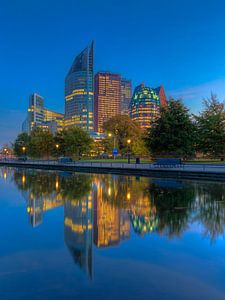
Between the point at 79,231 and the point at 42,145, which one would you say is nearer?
the point at 79,231

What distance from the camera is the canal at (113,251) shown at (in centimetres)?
459

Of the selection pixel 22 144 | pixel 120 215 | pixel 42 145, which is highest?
pixel 22 144

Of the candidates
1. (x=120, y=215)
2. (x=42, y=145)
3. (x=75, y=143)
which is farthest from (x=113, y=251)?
(x=42, y=145)

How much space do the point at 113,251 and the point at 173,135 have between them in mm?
36683

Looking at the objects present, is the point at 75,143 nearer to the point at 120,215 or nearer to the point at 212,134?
the point at 212,134

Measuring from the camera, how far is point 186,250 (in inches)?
254

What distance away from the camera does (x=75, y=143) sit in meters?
68.8

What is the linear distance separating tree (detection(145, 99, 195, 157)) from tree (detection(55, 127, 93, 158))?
2881cm

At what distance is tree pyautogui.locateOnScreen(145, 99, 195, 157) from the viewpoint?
136ft

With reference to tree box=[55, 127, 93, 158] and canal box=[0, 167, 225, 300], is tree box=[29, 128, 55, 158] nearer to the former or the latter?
tree box=[55, 127, 93, 158]

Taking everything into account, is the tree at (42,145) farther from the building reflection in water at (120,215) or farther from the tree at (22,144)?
the building reflection in water at (120,215)

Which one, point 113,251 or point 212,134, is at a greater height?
point 212,134

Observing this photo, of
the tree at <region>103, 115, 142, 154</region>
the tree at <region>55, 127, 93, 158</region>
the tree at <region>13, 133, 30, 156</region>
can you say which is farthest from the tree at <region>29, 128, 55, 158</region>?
the tree at <region>103, 115, 142, 154</region>

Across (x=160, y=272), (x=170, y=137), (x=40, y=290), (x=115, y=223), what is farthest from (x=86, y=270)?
(x=170, y=137)
